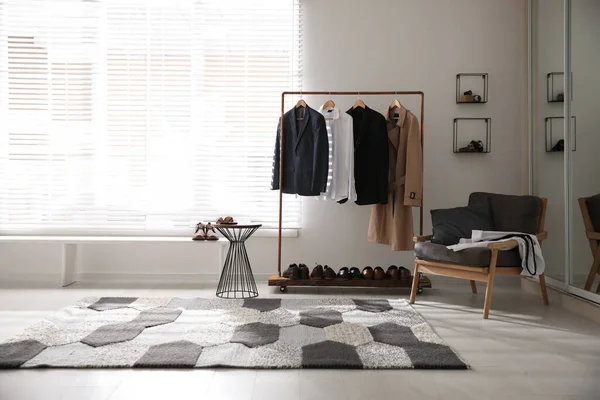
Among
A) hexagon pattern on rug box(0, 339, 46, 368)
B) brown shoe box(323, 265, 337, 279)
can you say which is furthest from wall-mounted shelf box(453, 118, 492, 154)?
hexagon pattern on rug box(0, 339, 46, 368)

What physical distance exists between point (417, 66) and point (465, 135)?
0.78 metres

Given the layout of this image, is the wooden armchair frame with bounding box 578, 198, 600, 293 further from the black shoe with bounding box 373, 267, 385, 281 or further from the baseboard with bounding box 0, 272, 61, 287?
the baseboard with bounding box 0, 272, 61, 287

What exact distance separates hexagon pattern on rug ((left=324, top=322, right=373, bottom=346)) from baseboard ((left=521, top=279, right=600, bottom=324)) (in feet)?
5.21

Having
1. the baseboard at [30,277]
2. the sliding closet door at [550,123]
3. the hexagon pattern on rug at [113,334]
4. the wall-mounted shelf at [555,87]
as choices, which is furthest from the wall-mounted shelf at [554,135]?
the baseboard at [30,277]

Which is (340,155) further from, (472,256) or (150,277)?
(150,277)

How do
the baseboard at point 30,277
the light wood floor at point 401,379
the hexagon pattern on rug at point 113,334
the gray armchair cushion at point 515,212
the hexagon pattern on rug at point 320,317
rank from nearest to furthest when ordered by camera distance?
the light wood floor at point 401,379
the hexagon pattern on rug at point 113,334
the hexagon pattern on rug at point 320,317
the gray armchair cushion at point 515,212
the baseboard at point 30,277

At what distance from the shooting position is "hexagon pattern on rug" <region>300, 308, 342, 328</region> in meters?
3.41

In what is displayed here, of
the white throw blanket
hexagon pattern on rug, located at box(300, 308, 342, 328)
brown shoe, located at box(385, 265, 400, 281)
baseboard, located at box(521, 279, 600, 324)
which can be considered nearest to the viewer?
hexagon pattern on rug, located at box(300, 308, 342, 328)

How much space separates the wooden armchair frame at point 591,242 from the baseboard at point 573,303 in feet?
0.36

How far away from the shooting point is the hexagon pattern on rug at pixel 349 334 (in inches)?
119

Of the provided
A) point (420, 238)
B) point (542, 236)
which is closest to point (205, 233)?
point (420, 238)

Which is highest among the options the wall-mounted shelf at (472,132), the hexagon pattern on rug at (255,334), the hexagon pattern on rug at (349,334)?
the wall-mounted shelf at (472,132)

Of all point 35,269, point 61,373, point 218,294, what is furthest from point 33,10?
point 61,373

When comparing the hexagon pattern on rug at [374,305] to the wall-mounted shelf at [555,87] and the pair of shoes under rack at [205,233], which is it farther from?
the wall-mounted shelf at [555,87]
